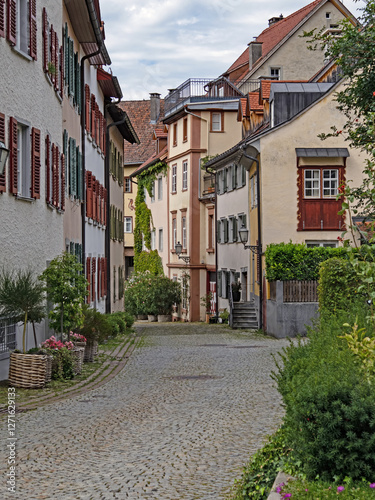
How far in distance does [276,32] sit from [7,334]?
42.5 m

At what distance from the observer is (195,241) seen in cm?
4959

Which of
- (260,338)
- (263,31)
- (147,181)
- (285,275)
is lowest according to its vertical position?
(260,338)

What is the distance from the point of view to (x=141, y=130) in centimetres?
7119

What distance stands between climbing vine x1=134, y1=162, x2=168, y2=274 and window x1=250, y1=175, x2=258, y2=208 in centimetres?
2044

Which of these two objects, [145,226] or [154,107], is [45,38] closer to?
[145,226]

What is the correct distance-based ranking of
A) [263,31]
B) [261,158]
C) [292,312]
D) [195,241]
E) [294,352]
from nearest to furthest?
[294,352] < [292,312] < [261,158] < [195,241] < [263,31]

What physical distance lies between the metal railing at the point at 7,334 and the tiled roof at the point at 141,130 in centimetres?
5330

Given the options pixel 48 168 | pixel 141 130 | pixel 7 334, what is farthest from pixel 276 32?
pixel 7 334

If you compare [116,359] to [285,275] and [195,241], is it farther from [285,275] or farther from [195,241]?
[195,241]

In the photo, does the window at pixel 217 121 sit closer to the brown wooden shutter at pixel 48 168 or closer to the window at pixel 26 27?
the brown wooden shutter at pixel 48 168

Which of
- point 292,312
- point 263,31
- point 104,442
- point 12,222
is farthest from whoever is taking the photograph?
point 263,31

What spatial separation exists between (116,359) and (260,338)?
1072 centimetres

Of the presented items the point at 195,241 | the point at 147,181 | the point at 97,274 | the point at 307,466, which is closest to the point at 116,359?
the point at 97,274

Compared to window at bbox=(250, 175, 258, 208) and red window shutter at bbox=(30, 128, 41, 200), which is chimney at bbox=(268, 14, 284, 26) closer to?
window at bbox=(250, 175, 258, 208)
